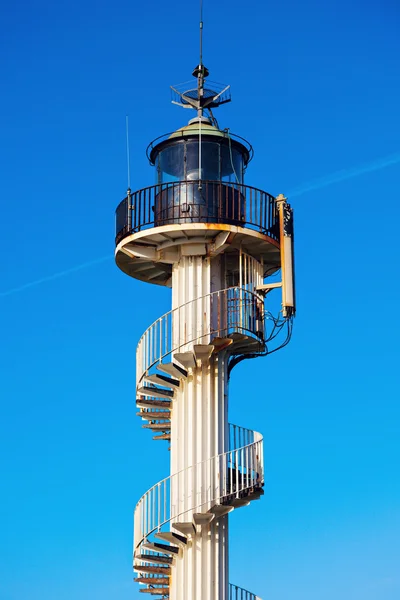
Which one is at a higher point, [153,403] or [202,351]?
[202,351]

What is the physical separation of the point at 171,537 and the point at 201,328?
547cm

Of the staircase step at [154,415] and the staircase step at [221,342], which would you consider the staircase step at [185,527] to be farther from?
the staircase step at [221,342]

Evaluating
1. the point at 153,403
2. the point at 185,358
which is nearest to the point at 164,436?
the point at 153,403

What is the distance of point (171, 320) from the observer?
4084cm

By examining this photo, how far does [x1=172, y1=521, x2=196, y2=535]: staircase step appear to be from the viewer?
3894 centimetres

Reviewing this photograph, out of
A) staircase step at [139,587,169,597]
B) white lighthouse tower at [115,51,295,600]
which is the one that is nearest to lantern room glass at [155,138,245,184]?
white lighthouse tower at [115,51,295,600]

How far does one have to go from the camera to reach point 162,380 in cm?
4044

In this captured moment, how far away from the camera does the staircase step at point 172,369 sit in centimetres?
4009

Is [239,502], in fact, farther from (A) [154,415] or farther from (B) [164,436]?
(B) [164,436]

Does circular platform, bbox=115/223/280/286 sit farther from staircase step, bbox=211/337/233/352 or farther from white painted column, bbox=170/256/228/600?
staircase step, bbox=211/337/233/352

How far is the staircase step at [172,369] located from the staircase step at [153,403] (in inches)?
46.9

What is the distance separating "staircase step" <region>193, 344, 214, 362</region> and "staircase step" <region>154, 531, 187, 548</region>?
4522 millimetres

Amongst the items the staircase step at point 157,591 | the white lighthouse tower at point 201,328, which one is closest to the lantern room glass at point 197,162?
the white lighthouse tower at point 201,328

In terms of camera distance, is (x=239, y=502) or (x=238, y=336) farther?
(x=238, y=336)
